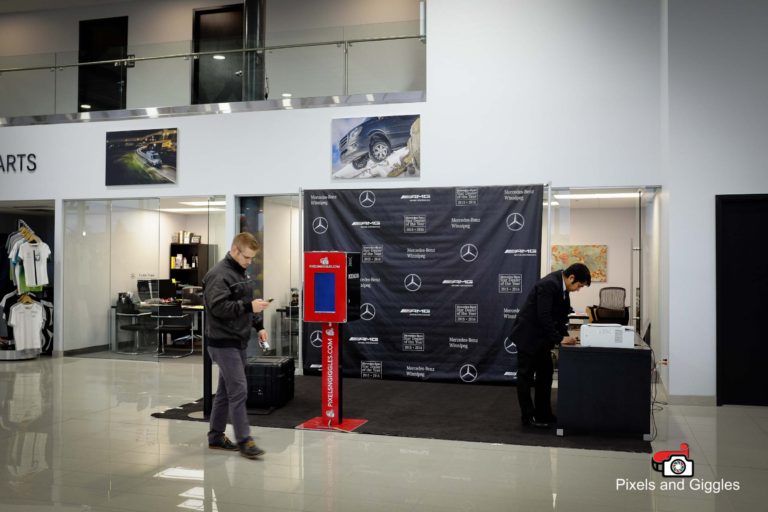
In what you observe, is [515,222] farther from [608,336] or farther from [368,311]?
[608,336]

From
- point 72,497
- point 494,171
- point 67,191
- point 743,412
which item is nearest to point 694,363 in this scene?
point 743,412

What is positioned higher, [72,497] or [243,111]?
[243,111]

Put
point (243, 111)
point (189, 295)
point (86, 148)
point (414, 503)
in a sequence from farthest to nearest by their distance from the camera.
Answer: point (189, 295), point (86, 148), point (243, 111), point (414, 503)

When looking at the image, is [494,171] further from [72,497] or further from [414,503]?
[72,497]

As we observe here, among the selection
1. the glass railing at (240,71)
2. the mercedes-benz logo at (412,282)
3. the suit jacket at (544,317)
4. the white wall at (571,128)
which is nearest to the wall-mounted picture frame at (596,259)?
the white wall at (571,128)

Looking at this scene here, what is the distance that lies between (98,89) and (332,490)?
8406 mm

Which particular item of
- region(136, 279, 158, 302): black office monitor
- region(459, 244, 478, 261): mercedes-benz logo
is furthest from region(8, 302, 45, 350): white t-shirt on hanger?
region(459, 244, 478, 261): mercedes-benz logo

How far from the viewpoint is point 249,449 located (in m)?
5.32

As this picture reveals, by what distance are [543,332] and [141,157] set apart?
6.80 metres

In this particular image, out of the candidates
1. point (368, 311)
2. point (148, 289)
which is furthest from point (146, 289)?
point (368, 311)

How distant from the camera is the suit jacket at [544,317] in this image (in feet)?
20.1

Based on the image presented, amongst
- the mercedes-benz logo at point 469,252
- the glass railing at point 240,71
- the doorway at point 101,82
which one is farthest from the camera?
the doorway at point 101,82

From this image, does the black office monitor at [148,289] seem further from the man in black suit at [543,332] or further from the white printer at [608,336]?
the white printer at [608,336]

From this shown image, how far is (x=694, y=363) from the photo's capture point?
7.46 metres
